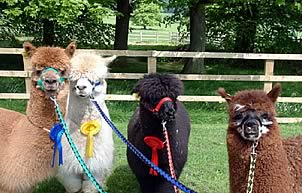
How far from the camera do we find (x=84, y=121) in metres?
4.23

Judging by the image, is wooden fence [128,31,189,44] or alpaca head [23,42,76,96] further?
wooden fence [128,31,189,44]

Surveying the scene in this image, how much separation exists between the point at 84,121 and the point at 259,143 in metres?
1.75

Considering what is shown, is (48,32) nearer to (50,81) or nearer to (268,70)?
(268,70)

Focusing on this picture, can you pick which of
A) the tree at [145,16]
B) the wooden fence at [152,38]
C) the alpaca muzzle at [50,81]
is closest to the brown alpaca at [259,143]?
the alpaca muzzle at [50,81]

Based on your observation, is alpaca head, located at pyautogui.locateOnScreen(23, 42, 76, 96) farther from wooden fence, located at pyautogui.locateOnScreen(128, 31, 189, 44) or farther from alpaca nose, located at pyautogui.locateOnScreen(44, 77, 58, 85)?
wooden fence, located at pyautogui.locateOnScreen(128, 31, 189, 44)

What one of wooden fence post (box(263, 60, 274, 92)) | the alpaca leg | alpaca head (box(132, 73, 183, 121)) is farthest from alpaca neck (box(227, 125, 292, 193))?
wooden fence post (box(263, 60, 274, 92))

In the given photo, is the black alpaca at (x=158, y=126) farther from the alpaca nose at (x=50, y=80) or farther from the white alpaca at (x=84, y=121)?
the alpaca nose at (x=50, y=80)

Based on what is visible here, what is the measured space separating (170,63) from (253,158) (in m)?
16.8

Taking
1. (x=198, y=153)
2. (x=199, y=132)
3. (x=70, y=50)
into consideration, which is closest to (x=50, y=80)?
(x=70, y=50)

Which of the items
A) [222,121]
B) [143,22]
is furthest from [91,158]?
[143,22]

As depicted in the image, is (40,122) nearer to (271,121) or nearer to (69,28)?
(271,121)

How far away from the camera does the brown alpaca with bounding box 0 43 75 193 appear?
11.8 feet

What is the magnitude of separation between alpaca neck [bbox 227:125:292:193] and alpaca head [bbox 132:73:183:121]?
2.34ft

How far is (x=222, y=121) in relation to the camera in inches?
354
